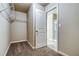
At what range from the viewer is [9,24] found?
273cm

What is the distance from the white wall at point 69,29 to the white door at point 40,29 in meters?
0.46

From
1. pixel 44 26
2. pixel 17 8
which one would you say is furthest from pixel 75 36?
pixel 17 8

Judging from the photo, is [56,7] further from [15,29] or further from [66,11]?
[15,29]

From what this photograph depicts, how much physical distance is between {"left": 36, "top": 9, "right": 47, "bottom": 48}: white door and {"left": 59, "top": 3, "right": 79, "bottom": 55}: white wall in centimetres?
46

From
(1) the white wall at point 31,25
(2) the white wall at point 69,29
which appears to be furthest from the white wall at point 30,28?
(2) the white wall at point 69,29

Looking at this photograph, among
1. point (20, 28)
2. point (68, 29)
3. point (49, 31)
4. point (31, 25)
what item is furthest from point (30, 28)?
point (68, 29)

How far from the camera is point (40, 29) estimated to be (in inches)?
95.3

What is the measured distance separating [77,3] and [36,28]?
4.03ft

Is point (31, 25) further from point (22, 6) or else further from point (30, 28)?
point (22, 6)

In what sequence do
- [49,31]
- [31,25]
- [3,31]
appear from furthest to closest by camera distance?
[49,31] → [31,25] → [3,31]

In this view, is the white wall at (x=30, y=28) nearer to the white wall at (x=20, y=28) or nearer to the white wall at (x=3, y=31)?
the white wall at (x=20, y=28)

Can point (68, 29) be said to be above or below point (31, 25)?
below

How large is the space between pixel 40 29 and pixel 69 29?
81cm

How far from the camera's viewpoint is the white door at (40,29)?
90.3 inches
